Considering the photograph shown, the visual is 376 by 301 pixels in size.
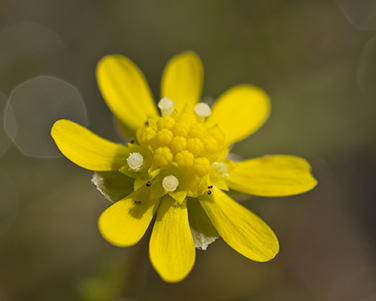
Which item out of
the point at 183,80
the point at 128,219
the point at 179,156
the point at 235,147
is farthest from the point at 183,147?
the point at 235,147

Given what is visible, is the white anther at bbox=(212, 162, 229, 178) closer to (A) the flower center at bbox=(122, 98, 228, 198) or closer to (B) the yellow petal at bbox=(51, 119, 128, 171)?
(A) the flower center at bbox=(122, 98, 228, 198)

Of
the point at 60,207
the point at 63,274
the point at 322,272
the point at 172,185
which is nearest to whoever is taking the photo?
the point at 172,185

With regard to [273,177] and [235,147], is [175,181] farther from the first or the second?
[235,147]

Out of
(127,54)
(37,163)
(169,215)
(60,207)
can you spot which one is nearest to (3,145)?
(37,163)

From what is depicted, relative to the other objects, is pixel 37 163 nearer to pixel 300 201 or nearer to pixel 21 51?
pixel 21 51

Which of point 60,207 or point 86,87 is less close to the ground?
point 86,87

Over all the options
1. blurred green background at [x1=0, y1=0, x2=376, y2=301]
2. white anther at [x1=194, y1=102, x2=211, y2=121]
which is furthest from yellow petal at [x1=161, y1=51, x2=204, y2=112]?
blurred green background at [x1=0, y1=0, x2=376, y2=301]
